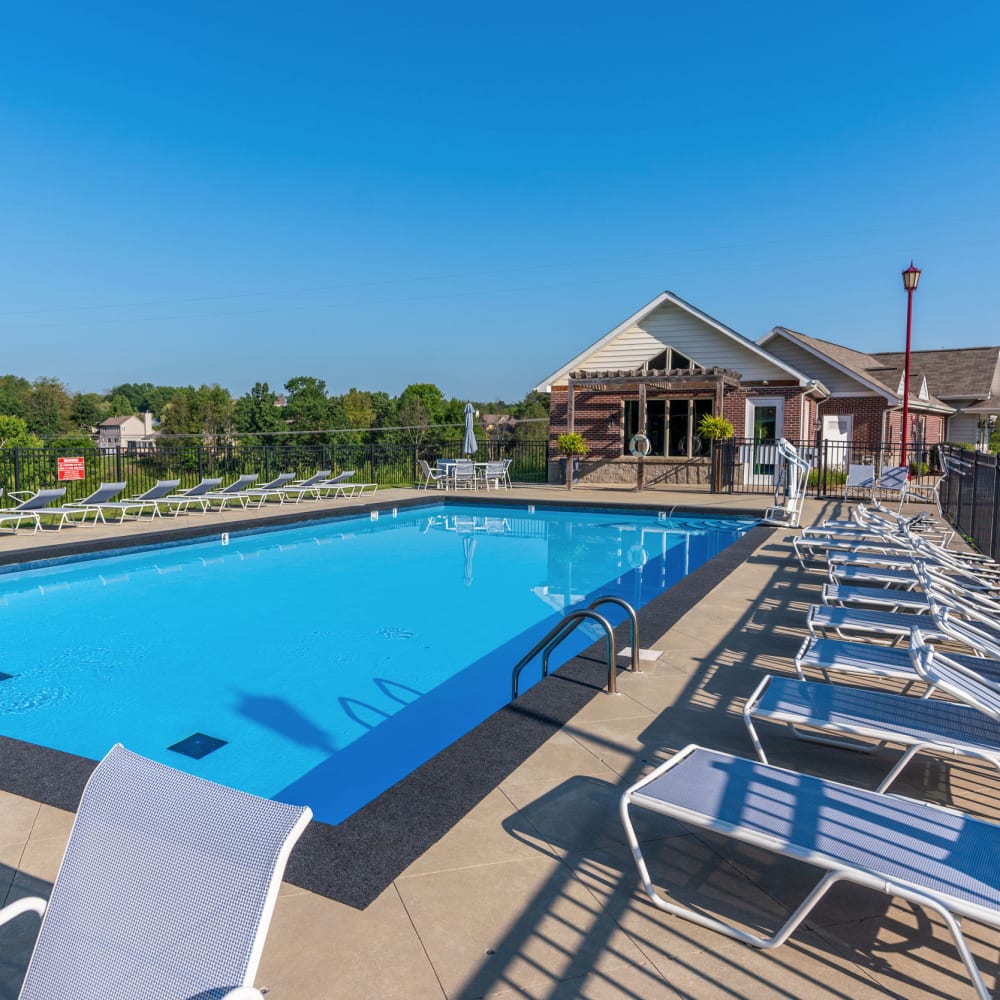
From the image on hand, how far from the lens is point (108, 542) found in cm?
1069

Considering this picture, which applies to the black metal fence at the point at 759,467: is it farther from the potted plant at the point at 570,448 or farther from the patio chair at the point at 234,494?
the patio chair at the point at 234,494

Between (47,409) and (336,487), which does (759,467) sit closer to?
(336,487)

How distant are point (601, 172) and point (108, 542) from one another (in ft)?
78.3

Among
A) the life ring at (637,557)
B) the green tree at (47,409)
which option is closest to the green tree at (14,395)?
the green tree at (47,409)

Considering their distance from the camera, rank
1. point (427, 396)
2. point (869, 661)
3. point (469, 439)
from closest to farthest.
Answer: point (869, 661) < point (469, 439) < point (427, 396)

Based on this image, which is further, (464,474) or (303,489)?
(464,474)

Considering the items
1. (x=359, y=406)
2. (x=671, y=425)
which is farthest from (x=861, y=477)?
(x=359, y=406)

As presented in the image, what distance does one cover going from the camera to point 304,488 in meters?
16.1

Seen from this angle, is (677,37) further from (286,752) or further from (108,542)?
(286,752)

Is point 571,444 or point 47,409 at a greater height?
point 47,409

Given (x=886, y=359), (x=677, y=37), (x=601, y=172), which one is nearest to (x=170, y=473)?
(x=677, y=37)

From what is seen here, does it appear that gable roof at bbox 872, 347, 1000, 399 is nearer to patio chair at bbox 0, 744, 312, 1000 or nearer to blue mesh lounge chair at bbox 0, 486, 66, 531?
blue mesh lounge chair at bbox 0, 486, 66, 531

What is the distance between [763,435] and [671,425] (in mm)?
2420

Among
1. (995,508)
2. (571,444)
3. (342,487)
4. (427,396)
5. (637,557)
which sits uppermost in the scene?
(427,396)
